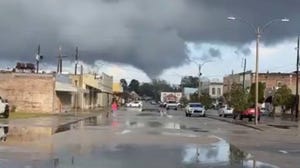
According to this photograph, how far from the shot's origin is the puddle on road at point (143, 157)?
17000 millimetres

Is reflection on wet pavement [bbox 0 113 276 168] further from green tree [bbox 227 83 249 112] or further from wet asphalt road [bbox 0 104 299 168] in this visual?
green tree [bbox 227 83 249 112]

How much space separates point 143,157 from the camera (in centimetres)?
1939

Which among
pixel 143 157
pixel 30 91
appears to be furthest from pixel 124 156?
pixel 30 91

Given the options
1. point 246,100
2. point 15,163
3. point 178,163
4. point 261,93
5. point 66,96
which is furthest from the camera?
point 261,93

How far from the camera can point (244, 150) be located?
23734 millimetres

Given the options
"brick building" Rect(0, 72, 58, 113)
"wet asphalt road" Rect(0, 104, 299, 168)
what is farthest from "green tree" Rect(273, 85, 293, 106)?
"wet asphalt road" Rect(0, 104, 299, 168)

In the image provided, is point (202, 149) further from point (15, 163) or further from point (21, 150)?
point (15, 163)

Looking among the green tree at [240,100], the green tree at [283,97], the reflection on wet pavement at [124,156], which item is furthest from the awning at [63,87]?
the reflection on wet pavement at [124,156]

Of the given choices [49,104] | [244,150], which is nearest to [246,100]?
[49,104]

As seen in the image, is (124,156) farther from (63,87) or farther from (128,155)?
(63,87)

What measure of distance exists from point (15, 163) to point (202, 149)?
28.4ft

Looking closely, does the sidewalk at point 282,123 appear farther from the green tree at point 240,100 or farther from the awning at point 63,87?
the awning at point 63,87

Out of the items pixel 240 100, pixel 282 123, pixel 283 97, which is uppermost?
pixel 283 97

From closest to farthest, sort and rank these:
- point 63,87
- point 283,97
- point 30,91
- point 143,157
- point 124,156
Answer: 1. point 143,157
2. point 124,156
3. point 30,91
4. point 63,87
5. point 283,97
